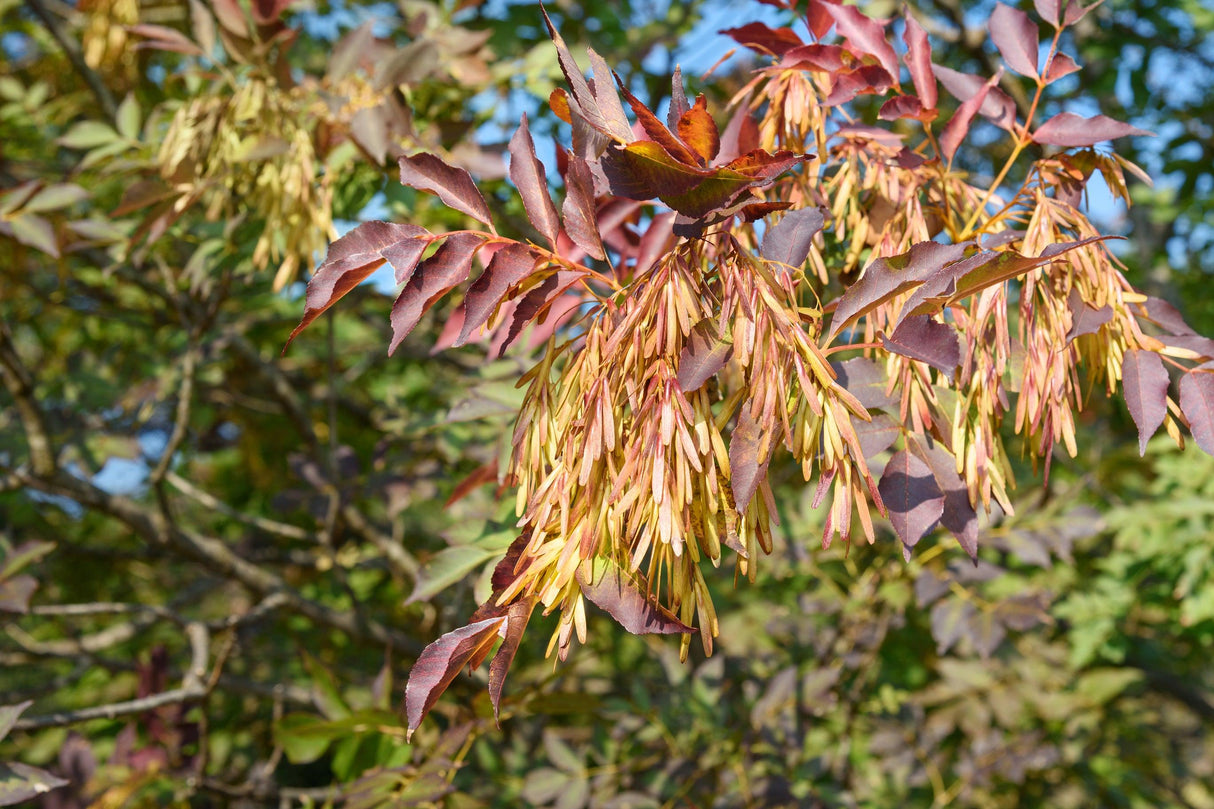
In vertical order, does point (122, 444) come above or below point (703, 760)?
above

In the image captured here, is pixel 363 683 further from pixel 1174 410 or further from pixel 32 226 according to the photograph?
pixel 1174 410

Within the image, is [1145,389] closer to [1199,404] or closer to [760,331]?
[1199,404]

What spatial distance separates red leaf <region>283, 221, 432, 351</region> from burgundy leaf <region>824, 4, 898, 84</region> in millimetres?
595

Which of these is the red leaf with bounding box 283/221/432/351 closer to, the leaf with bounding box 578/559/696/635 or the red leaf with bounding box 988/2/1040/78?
the leaf with bounding box 578/559/696/635

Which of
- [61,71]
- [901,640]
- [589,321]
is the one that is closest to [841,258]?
[589,321]

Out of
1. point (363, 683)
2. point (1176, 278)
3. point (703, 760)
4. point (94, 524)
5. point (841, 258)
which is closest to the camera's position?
point (841, 258)

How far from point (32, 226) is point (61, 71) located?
2.36 metres

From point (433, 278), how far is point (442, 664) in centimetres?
37

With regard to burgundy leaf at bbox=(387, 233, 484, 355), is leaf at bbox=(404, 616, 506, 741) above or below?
below

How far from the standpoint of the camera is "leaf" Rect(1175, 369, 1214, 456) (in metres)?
0.89

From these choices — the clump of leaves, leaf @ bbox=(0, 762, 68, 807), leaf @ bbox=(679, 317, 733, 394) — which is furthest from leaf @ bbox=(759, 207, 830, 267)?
leaf @ bbox=(0, 762, 68, 807)

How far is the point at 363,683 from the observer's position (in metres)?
2.45

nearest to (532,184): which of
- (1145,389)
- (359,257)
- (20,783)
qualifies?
(359,257)

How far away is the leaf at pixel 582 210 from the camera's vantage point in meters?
0.87
